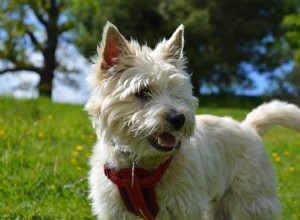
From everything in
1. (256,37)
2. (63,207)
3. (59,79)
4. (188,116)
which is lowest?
(59,79)

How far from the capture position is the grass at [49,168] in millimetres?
5215

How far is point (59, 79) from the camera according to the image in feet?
108

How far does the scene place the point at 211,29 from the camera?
2745cm

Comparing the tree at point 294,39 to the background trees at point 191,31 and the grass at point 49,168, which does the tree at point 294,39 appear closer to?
the background trees at point 191,31

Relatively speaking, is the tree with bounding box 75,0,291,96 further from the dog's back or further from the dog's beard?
the dog's beard

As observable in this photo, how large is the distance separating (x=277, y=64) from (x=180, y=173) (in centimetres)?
2781

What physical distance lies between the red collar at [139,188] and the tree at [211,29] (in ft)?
72.2

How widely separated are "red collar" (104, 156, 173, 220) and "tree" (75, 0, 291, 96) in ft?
72.2

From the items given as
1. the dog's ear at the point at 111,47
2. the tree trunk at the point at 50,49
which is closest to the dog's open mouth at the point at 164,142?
the dog's ear at the point at 111,47

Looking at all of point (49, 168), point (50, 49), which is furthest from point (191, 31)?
point (49, 168)

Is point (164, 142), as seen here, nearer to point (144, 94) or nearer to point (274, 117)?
point (144, 94)

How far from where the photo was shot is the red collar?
3.89m

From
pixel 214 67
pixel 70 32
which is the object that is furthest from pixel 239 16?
pixel 70 32

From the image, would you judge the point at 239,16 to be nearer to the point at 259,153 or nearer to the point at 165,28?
the point at 165,28
